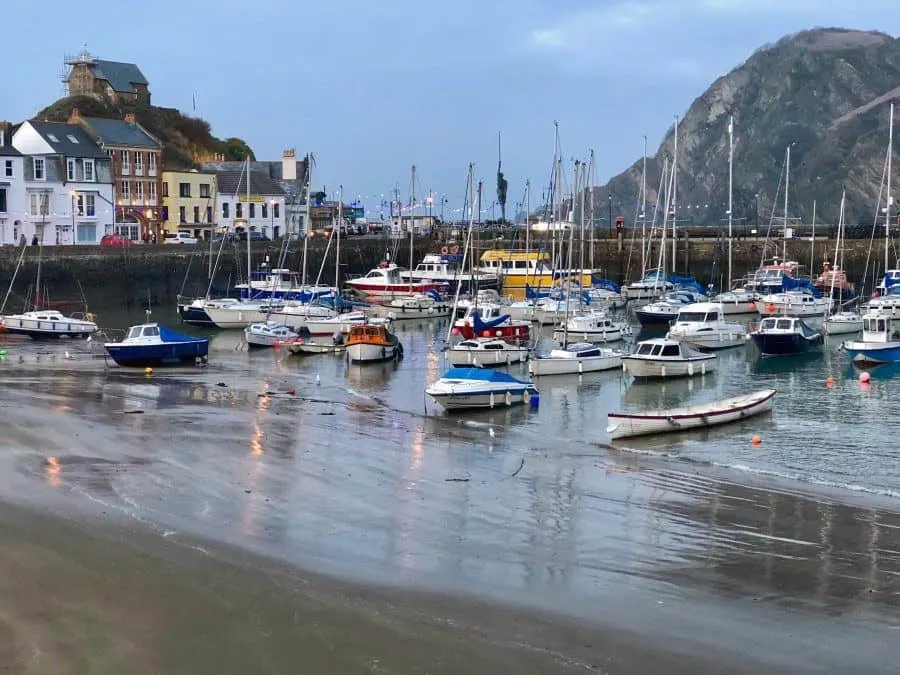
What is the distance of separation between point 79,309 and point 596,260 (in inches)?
1678

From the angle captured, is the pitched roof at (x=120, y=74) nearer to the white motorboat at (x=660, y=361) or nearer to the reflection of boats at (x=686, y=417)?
the white motorboat at (x=660, y=361)

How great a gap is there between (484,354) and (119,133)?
2072 inches

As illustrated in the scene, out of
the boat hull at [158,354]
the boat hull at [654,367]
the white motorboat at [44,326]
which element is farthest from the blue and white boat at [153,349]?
the boat hull at [654,367]

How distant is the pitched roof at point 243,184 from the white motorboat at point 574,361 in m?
57.1

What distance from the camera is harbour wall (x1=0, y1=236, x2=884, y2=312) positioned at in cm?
6994

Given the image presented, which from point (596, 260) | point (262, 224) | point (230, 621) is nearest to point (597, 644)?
point (230, 621)

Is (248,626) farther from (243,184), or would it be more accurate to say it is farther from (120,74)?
(120,74)

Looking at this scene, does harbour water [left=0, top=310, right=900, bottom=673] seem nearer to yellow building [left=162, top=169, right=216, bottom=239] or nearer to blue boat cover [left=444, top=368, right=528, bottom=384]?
blue boat cover [left=444, top=368, right=528, bottom=384]

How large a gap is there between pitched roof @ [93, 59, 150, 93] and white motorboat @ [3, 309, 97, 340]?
221ft

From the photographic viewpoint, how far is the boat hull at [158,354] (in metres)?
41.1

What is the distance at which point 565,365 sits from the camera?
41781mm

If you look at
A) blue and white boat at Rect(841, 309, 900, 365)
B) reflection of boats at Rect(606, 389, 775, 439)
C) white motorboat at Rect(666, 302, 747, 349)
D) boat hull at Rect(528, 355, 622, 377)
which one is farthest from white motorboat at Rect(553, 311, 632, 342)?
reflection of boats at Rect(606, 389, 775, 439)

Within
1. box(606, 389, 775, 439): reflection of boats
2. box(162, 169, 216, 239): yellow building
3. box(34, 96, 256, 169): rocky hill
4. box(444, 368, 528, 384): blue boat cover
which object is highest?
box(34, 96, 256, 169): rocky hill

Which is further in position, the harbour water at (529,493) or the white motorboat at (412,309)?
the white motorboat at (412,309)
